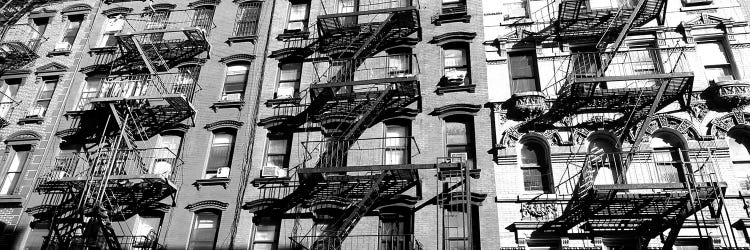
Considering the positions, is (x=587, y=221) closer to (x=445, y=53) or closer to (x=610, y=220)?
(x=610, y=220)

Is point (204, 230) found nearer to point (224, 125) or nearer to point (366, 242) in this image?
point (224, 125)

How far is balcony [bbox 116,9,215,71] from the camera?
22.5m

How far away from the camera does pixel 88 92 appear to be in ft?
75.7

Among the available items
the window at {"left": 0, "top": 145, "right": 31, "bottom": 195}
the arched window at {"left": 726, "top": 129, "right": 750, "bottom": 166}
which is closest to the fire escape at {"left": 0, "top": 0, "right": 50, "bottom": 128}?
the window at {"left": 0, "top": 145, "right": 31, "bottom": 195}

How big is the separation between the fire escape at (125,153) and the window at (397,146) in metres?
6.90

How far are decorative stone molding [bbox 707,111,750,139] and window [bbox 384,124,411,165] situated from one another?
8698 mm

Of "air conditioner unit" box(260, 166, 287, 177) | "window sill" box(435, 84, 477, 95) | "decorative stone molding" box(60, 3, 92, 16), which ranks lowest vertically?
"air conditioner unit" box(260, 166, 287, 177)

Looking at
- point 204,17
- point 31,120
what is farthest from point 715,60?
point 31,120

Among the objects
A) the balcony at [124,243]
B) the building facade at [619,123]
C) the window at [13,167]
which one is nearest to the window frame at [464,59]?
the building facade at [619,123]

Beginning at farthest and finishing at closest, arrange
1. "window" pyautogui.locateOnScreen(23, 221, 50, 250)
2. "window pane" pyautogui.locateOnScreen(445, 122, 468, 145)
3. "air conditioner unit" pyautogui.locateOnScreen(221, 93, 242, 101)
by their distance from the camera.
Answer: "air conditioner unit" pyautogui.locateOnScreen(221, 93, 242, 101) → "window" pyautogui.locateOnScreen(23, 221, 50, 250) → "window pane" pyautogui.locateOnScreen(445, 122, 468, 145)

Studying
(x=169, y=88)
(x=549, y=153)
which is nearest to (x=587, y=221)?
(x=549, y=153)

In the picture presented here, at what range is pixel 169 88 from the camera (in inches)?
872

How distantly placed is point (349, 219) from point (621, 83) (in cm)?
924

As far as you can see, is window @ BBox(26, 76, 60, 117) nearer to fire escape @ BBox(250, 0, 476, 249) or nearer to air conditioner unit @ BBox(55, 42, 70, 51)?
air conditioner unit @ BBox(55, 42, 70, 51)
